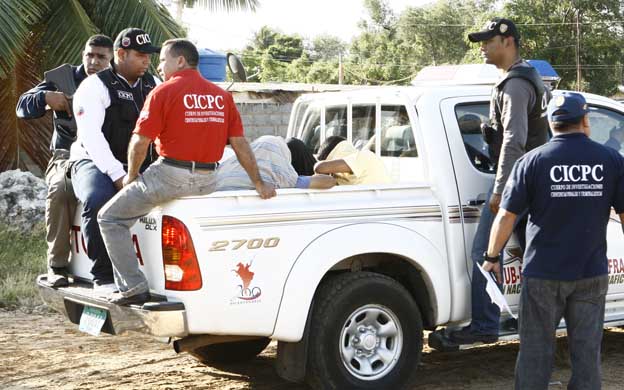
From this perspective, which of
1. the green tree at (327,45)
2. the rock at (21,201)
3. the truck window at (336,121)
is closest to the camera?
the truck window at (336,121)

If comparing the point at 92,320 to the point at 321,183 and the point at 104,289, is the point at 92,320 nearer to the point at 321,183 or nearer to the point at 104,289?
the point at 104,289

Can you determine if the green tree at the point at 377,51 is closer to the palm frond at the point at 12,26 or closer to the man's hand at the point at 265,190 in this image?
the palm frond at the point at 12,26

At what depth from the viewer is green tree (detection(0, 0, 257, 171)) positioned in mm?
11734

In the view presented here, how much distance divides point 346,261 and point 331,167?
0.65 meters

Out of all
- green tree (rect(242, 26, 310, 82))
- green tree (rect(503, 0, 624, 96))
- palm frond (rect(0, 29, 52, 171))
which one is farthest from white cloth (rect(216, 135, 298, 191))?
green tree (rect(242, 26, 310, 82))

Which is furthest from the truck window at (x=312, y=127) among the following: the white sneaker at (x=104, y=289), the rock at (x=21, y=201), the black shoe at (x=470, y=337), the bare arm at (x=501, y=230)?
the rock at (x=21, y=201)

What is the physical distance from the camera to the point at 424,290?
18.7 ft

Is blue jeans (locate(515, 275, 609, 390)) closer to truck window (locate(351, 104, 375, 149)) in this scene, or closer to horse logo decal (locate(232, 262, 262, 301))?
horse logo decal (locate(232, 262, 262, 301))

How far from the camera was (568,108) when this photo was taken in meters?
4.58

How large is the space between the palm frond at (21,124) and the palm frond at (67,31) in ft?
1.45

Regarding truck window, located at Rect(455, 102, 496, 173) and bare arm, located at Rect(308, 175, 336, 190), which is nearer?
bare arm, located at Rect(308, 175, 336, 190)

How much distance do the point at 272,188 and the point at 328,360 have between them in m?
0.99

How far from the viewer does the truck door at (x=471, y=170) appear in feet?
Answer: 18.9

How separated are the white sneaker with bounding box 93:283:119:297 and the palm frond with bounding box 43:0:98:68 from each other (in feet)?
22.0
